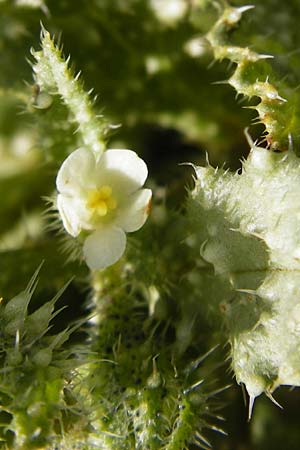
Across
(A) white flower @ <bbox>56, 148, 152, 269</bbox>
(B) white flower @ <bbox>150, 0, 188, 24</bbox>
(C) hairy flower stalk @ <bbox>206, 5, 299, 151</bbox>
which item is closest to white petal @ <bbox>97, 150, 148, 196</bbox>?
(A) white flower @ <bbox>56, 148, 152, 269</bbox>

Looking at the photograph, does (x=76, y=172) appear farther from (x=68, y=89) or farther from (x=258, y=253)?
(x=258, y=253)

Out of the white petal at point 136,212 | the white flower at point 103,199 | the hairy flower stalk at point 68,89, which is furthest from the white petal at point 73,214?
the hairy flower stalk at point 68,89

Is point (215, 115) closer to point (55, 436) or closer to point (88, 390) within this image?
point (88, 390)

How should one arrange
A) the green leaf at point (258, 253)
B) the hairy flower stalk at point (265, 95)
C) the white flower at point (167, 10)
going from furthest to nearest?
the white flower at point (167, 10), the hairy flower stalk at point (265, 95), the green leaf at point (258, 253)

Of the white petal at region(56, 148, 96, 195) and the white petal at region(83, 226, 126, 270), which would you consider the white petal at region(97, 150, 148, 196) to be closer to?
the white petal at region(56, 148, 96, 195)

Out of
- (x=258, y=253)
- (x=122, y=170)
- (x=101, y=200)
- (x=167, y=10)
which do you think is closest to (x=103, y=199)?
(x=101, y=200)

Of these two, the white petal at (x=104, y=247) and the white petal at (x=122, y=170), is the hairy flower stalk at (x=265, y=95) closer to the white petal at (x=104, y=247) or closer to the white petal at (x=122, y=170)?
the white petal at (x=122, y=170)
